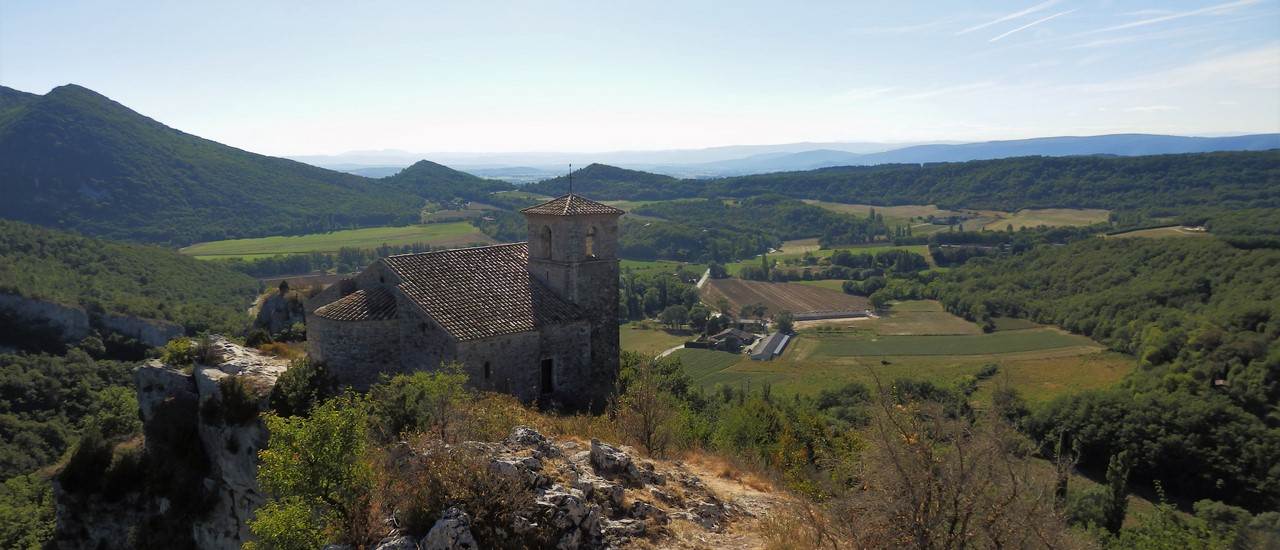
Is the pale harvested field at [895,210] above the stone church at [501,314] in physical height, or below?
below

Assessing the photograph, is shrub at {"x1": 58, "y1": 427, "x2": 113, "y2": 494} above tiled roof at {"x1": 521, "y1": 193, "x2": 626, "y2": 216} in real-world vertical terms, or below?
below

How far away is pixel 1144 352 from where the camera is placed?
61.6m

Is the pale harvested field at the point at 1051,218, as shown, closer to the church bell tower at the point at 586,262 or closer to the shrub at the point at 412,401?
the church bell tower at the point at 586,262

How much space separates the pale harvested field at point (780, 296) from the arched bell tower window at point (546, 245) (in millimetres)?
69162

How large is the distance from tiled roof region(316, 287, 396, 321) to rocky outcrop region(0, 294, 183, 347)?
36.6 metres

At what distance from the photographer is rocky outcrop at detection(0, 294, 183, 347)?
5050 centimetres

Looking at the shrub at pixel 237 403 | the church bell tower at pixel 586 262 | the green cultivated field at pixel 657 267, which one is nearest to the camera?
the shrub at pixel 237 403

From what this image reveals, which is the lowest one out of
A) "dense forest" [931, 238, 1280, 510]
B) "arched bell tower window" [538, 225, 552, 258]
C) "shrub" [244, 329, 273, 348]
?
"dense forest" [931, 238, 1280, 510]

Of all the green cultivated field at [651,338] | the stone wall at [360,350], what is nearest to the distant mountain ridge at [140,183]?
the green cultivated field at [651,338]

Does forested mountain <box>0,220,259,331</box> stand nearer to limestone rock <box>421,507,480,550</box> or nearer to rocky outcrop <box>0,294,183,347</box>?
rocky outcrop <box>0,294,183,347</box>

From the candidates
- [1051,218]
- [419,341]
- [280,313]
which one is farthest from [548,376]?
[1051,218]

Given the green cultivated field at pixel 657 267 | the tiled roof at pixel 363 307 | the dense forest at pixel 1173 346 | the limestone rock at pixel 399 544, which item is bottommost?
the green cultivated field at pixel 657 267

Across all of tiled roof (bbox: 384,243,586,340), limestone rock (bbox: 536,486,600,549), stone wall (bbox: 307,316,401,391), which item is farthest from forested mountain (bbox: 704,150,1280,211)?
limestone rock (bbox: 536,486,600,549)

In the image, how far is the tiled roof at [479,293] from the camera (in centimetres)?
2209
